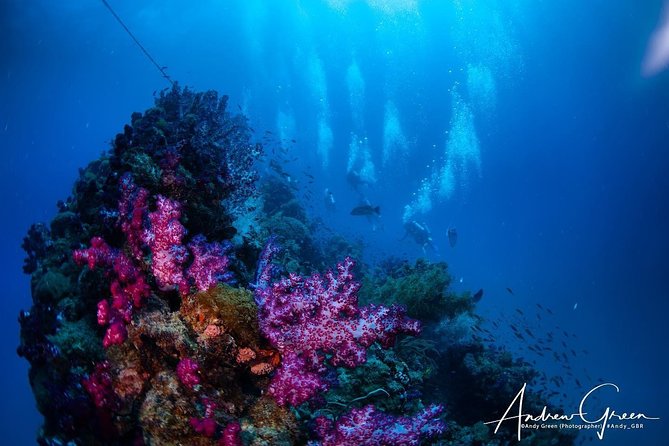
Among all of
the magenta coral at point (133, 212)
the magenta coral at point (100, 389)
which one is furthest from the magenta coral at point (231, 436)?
the magenta coral at point (133, 212)

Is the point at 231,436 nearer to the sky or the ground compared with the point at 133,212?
nearer to the ground

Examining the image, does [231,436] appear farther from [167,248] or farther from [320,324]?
[167,248]

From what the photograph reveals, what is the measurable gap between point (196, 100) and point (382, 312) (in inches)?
327

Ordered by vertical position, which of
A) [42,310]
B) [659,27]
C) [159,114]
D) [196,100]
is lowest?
[42,310]

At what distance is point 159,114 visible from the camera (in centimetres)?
713

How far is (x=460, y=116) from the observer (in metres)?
93.4

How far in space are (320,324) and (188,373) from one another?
3.44 feet

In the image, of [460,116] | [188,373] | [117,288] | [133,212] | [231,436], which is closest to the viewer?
[231,436]

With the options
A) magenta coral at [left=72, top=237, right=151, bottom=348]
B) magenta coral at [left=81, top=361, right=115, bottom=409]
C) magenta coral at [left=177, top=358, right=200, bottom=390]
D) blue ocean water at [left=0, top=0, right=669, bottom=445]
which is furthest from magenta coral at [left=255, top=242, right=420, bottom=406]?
blue ocean water at [left=0, top=0, right=669, bottom=445]

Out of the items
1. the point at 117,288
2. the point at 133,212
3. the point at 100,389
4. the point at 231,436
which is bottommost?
the point at 231,436

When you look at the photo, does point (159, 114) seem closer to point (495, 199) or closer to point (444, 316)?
point (444, 316)

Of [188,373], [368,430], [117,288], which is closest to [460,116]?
[368,430]

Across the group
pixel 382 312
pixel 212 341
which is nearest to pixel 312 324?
pixel 382 312

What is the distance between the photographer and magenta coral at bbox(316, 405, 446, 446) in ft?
8.54
